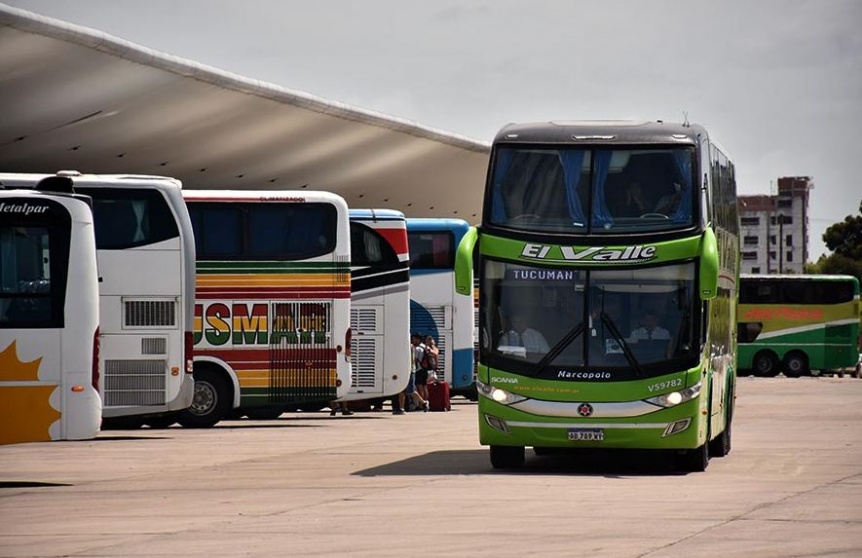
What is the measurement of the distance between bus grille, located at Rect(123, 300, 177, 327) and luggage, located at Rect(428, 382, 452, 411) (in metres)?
13.0

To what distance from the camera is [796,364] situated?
228ft

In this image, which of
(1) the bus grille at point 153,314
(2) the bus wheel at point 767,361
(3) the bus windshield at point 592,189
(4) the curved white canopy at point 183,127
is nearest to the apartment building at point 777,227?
(2) the bus wheel at point 767,361

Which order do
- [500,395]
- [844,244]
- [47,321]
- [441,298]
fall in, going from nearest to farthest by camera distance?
[47,321] → [500,395] → [441,298] → [844,244]

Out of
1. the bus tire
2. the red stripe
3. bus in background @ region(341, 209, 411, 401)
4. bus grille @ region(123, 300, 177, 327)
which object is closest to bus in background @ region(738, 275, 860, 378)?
bus in background @ region(341, 209, 411, 401)

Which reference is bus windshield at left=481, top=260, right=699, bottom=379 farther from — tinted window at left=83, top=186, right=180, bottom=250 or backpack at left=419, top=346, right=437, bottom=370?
backpack at left=419, top=346, right=437, bottom=370

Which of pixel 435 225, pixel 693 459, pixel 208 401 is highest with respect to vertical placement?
pixel 435 225

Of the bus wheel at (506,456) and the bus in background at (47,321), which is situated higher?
the bus in background at (47,321)

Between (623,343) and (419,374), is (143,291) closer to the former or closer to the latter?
(623,343)

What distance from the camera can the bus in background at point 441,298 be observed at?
3822cm

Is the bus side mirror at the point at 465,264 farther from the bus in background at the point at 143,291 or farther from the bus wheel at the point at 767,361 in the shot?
the bus wheel at the point at 767,361

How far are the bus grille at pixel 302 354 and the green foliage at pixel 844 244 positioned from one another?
101m

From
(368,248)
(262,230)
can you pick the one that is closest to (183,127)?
(368,248)

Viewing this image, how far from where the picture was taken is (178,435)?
89.3 feet

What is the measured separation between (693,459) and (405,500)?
520cm
